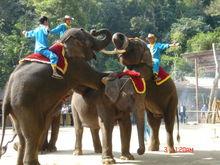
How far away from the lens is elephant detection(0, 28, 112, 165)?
287 inches

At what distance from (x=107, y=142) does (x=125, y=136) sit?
539 mm

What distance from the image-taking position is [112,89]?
8.27 m

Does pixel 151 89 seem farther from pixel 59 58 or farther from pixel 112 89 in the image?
pixel 59 58

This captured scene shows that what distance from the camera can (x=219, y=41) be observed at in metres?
39.9

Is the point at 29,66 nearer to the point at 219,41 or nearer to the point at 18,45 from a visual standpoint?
the point at 18,45

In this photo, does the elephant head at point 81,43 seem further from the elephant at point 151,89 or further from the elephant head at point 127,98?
the elephant head at point 127,98

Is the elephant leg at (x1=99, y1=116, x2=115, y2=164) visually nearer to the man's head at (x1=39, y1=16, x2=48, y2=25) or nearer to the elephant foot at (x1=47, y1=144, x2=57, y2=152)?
the man's head at (x1=39, y1=16, x2=48, y2=25)

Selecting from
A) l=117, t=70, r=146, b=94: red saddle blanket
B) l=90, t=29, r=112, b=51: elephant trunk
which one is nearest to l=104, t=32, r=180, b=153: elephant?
l=90, t=29, r=112, b=51: elephant trunk

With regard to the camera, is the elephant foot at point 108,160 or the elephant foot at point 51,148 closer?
the elephant foot at point 108,160

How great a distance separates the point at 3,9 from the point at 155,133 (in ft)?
115

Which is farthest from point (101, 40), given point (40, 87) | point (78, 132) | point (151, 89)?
point (78, 132)

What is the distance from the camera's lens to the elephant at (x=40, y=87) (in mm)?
7289

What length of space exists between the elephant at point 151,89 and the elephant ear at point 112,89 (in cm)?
58

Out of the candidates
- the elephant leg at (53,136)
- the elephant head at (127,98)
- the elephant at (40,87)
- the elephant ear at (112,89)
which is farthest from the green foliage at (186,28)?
the elephant at (40,87)
